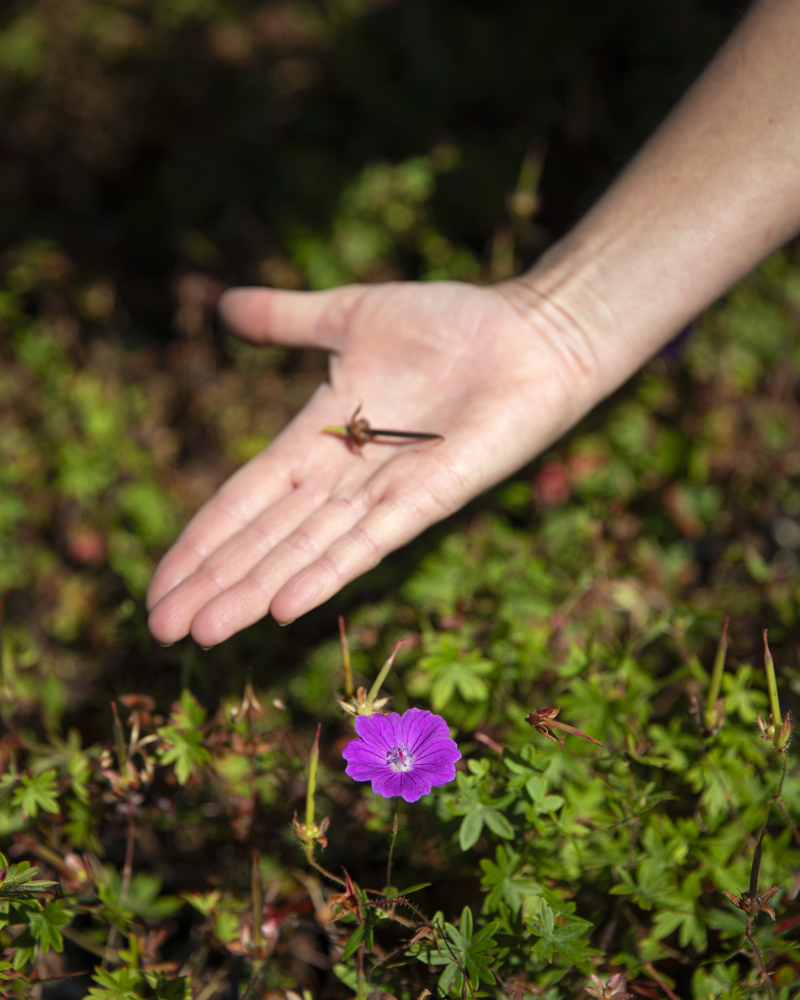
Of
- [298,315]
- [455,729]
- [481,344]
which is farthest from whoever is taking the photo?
[298,315]

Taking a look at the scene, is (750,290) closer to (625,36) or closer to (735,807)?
(625,36)

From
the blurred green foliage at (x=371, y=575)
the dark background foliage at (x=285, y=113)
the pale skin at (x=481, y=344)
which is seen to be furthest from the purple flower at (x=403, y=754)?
the dark background foliage at (x=285, y=113)

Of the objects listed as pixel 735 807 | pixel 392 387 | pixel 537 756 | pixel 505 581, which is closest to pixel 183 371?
pixel 392 387

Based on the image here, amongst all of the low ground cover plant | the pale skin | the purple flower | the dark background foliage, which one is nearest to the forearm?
the pale skin

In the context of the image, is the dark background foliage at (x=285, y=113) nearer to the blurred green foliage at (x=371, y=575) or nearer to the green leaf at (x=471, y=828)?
the blurred green foliage at (x=371, y=575)

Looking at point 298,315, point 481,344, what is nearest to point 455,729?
point 481,344

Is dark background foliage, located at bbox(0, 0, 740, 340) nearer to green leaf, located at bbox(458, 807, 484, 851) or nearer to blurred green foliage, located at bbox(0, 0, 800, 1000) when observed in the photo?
blurred green foliage, located at bbox(0, 0, 800, 1000)

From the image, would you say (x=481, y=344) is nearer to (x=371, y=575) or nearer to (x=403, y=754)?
(x=371, y=575)
